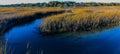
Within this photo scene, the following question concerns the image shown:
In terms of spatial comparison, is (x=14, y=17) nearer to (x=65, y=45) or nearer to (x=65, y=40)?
(x=65, y=40)

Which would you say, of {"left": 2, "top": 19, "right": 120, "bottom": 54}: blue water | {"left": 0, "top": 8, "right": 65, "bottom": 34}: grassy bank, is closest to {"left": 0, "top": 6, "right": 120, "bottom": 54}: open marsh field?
{"left": 2, "top": 19, "right": 120, "bottom": 54}: blue water

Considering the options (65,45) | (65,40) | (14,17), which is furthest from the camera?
(14,17)

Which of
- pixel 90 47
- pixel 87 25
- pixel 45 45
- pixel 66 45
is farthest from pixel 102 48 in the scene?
pixel 87 25

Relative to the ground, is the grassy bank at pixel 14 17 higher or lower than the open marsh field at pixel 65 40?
lower

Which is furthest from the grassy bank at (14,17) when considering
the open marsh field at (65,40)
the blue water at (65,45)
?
the blue water at (65,45)

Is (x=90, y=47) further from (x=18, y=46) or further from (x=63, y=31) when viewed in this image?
(x=63, y=31)

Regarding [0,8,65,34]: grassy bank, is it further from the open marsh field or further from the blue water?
the blue water

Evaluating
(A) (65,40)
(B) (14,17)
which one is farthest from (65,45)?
(B) (14,17)

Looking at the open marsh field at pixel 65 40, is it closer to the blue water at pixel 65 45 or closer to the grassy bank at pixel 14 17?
the blue water at pixel 65 45

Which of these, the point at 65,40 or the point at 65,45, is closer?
the point at 65,45

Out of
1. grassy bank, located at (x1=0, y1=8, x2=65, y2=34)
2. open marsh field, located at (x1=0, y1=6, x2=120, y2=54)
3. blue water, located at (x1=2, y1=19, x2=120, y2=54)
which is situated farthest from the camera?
grassy bank, located at (x1=0, y1=8, x2=65, y2=34)

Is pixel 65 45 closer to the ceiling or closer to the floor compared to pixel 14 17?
closer to the ceiling
